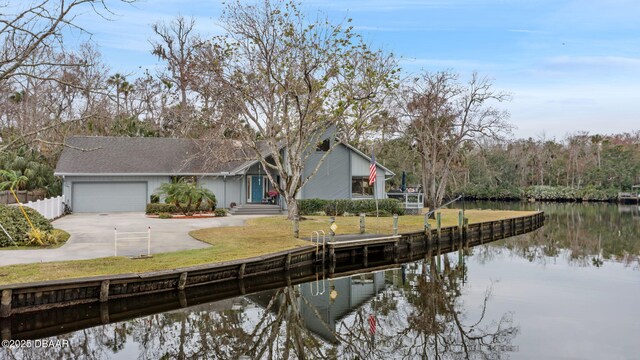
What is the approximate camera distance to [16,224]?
2008 cm

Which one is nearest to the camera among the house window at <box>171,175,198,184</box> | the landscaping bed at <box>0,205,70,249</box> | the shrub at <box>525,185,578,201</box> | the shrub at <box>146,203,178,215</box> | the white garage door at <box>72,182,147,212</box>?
the landscaping bed at <box>0,205,70,249</box>

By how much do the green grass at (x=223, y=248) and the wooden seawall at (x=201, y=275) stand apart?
0.46 meters

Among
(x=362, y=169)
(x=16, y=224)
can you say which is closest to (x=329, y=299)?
(x=16, y=224)

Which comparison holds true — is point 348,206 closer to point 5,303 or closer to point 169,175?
point 169,175

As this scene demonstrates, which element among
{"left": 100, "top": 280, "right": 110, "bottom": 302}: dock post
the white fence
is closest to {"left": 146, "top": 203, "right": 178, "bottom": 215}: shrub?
the white fence

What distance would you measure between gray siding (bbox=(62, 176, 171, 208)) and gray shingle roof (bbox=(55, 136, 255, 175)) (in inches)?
21.5

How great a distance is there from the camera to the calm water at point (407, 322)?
12609 mm

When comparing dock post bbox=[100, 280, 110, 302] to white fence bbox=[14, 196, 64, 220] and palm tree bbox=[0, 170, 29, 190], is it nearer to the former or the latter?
palm tree bbox=[0, 170, 29, 190]

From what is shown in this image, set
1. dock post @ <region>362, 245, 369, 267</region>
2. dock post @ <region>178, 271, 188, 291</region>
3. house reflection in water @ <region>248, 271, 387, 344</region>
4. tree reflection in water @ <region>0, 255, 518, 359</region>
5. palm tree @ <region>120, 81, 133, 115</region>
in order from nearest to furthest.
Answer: tree reflection in water @ <region>0, 255, 518, 359</region> < house reflection in water @ <region>248, 271, 387, 344</region> < dock post @ <region>178, 271, 188, 291</region> < dock post @ <region>362, 245, 369, 267</region> < palm tree @ <region>120, 81, 133, 115</region>

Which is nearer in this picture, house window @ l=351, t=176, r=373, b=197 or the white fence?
the white fence

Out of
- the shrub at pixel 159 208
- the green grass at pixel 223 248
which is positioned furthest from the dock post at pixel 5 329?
the shrub at pixel 159 208

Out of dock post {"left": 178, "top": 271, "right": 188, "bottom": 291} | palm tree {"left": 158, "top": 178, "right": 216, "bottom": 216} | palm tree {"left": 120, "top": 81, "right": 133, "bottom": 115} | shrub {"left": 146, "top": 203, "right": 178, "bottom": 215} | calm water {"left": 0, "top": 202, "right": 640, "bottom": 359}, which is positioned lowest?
calm water {"left": 0, "top": 202, "right": 640, "bottom": 359}

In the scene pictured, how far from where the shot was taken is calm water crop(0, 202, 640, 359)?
1261 centimetres

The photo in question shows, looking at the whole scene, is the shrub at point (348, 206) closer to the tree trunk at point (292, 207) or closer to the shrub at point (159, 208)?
the tree trunk at point (292, 207)
